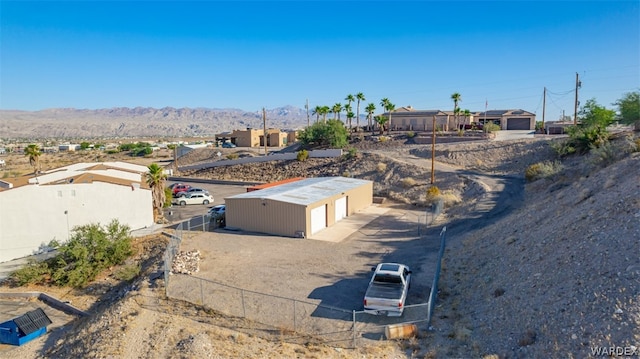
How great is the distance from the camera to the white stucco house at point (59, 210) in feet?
93.1

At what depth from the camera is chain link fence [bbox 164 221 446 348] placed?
15369 mm

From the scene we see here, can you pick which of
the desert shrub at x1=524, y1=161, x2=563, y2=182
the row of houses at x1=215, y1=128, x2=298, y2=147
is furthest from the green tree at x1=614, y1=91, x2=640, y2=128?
the row of houses at x1=215, y1=128, x2=298, y2=147

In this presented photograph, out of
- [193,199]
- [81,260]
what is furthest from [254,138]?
Result: [81,260]

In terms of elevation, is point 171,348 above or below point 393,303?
below

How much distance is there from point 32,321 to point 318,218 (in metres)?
17.9

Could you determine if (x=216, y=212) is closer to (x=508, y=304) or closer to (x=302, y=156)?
(x=508, y=304)

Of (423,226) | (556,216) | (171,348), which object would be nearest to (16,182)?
(171,348)

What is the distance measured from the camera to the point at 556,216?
22516 millimetres

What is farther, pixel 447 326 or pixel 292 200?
pixel 292 200

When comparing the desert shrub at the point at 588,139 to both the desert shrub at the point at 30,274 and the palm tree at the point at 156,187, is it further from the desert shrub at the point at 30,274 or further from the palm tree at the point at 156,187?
the desert shrub at the point at 30,274

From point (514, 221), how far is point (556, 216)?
306cm

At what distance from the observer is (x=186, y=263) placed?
23609 millimetres

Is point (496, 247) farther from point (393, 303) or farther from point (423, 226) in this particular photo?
point (423, 226)

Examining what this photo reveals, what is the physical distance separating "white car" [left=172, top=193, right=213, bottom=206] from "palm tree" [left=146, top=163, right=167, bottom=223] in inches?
256
